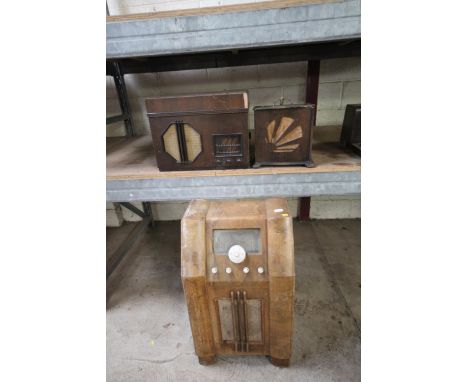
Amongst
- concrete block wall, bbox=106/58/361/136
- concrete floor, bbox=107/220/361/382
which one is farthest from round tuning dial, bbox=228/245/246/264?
concrete block wall, bbox=106/58/361/136

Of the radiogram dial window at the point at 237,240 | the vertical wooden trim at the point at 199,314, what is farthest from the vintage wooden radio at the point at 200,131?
the vertical wooden trim at the point at 199,314

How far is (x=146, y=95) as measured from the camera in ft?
5.20

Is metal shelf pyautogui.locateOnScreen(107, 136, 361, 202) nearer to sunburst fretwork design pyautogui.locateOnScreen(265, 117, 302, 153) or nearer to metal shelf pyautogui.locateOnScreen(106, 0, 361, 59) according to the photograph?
sunburst fretwork design pyautogui.locateOnScreen(265, 117, 302, 153)

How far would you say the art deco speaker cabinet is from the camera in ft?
3.26

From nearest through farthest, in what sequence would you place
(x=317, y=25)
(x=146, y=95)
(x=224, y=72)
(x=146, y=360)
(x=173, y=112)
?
(x=317, y=25)
(x=173, y=112)
(x=146, y=360)
(x=224, y=72)
(x=146, y=95)

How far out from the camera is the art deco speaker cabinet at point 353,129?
1.00 m

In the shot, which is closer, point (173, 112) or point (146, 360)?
point (173, 112)

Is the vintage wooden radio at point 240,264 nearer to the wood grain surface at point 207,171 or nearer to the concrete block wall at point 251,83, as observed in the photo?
the wood grain surface at point 207,171

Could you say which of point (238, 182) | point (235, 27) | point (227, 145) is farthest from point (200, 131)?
point (235, 27)

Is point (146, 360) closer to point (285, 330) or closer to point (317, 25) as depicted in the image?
point (285, 330)

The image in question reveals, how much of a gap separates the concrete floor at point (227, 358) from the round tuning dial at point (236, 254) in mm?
494

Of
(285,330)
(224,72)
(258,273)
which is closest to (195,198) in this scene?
(258,273)

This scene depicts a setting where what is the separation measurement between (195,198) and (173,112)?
32cm

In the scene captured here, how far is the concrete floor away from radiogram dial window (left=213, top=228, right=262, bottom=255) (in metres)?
0.51
